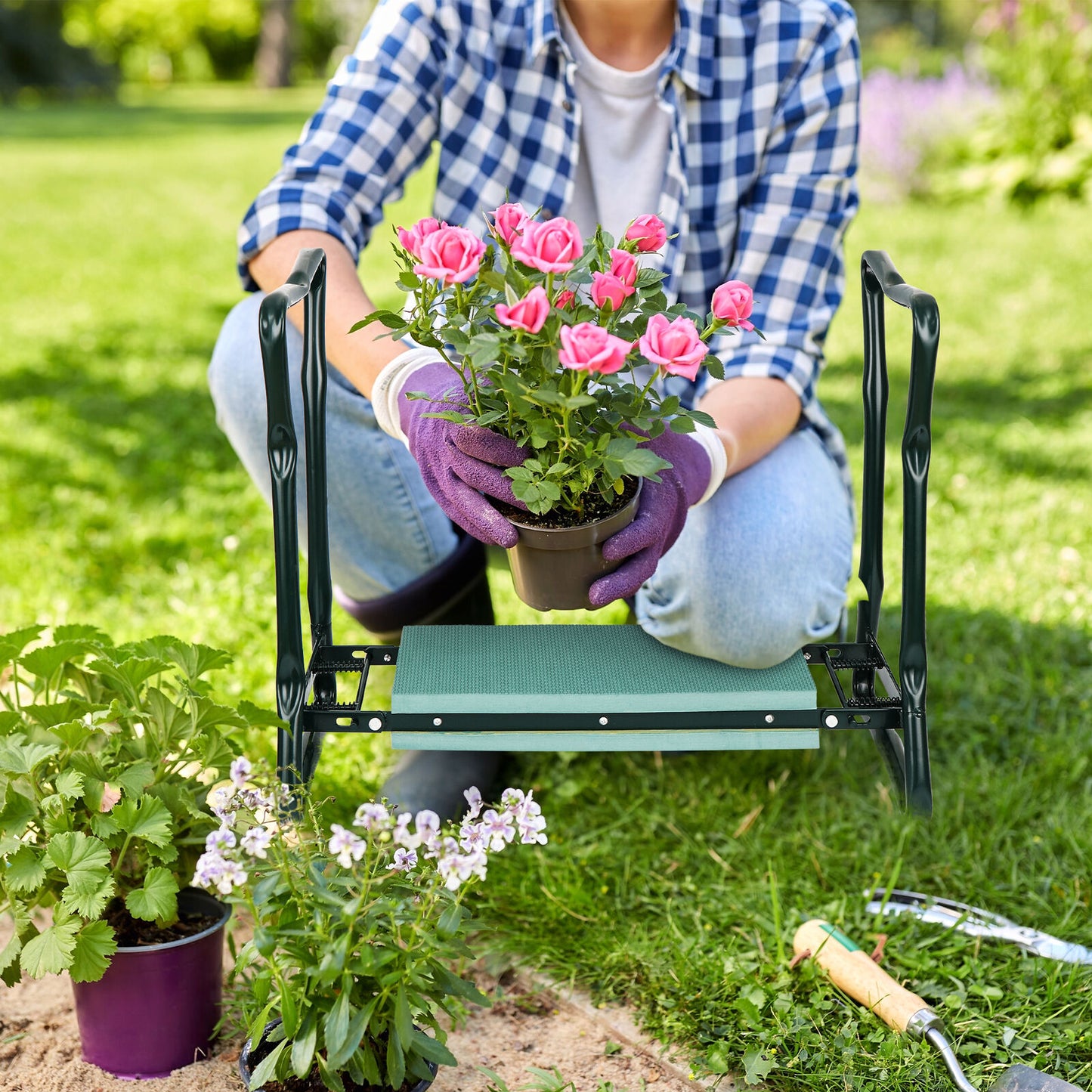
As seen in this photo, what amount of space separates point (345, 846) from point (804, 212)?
117 centimetres

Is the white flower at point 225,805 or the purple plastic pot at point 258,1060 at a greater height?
the white flower at point 225,805

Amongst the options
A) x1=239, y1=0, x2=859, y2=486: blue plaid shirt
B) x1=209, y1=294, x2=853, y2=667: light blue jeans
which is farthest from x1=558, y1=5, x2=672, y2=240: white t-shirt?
x1=209, y1=294, x2=853, y2=667: light blue jeans

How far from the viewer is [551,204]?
1813 mm

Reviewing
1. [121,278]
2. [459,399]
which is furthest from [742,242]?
[121,278]

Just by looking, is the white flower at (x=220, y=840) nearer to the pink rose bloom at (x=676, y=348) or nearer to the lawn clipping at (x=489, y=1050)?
the lawn clipping at (x=489, y=1050)

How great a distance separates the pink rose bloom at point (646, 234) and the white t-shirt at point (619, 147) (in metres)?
0.65

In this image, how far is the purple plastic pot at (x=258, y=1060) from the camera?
119 cm

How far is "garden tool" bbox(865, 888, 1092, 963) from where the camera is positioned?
1512mm

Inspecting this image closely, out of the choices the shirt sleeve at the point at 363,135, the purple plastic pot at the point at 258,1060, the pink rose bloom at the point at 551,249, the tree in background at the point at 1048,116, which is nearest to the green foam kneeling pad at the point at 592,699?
the purple plastic pot at the point at 258,1060

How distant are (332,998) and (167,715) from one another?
388 millimetres

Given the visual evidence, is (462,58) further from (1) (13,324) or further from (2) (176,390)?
(1) (13,324)

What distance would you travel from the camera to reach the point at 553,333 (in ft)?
3.65

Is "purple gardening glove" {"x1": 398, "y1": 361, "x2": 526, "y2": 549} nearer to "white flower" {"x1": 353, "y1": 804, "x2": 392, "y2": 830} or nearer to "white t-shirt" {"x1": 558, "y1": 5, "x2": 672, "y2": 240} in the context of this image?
"white flower" {"x1": 353, "y1": 804, "x2": 392, "y2": 830}

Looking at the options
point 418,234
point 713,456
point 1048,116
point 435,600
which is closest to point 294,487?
point 418,234
